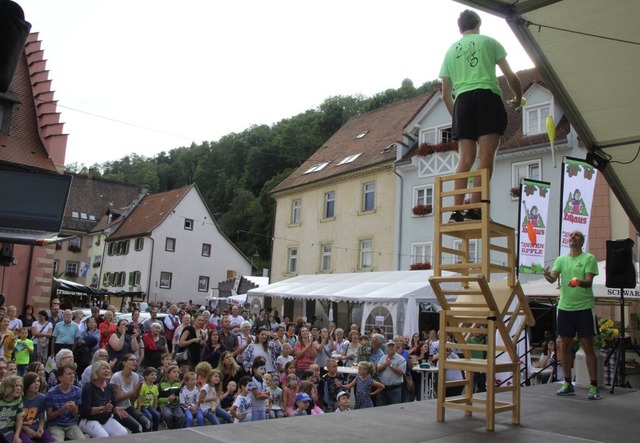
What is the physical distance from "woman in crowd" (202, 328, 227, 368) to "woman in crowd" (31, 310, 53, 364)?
3386 millimetres

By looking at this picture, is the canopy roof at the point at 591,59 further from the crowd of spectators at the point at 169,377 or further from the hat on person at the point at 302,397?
the hat on person at the point at 302,397

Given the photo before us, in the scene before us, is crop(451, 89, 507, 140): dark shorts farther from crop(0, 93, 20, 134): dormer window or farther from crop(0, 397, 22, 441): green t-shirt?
crop(0, 93, 20, 134): dormer window

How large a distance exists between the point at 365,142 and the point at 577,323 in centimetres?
2485

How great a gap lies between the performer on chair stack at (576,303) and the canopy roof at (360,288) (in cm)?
1018

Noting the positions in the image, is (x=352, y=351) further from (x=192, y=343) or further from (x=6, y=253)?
(x=6, y=253)

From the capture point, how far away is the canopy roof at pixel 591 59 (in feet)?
19.1

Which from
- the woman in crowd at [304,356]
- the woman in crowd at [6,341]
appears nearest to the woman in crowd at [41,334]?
the woman in crowd at [6,341]

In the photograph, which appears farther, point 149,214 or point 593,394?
point 149,214

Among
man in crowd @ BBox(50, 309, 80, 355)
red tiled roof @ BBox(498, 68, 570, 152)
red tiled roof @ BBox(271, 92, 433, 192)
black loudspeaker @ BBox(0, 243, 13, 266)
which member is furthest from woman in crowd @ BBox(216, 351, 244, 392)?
red tiled roof @ BBox(271, 92, 433, 192)

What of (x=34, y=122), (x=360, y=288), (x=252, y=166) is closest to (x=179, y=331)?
(x=360, y=288)

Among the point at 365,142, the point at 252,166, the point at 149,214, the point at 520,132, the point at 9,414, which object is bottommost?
the point at 9,414

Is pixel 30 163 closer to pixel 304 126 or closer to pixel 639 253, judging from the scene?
pixel 639 253

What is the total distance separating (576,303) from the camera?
6.29m

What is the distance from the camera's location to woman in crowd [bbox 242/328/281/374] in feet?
33.6
